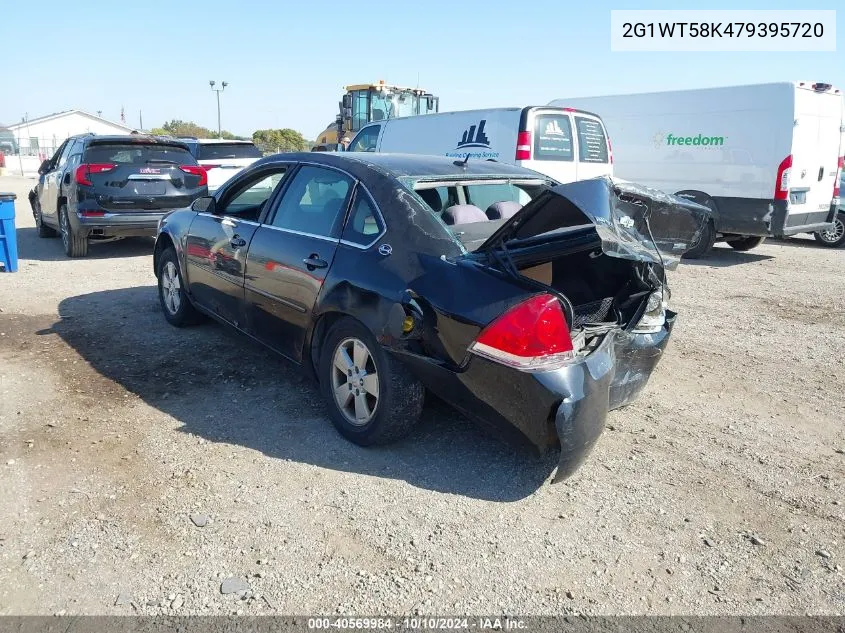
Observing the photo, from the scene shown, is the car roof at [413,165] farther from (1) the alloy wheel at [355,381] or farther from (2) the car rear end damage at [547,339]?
(1) the alloy wheel at [355,381]

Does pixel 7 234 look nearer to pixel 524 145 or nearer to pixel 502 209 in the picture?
pixel 524 145

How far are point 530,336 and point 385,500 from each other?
3.53ft

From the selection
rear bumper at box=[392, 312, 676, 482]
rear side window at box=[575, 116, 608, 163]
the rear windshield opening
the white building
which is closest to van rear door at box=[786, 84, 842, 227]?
rear side window at box=[575, 116, 608, 163]

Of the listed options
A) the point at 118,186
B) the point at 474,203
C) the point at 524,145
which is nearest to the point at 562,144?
the point at 524,145

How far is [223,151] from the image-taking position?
13.6 m

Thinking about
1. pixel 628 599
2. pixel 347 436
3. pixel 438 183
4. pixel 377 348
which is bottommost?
pixel 628 599

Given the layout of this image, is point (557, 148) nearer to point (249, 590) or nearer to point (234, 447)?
point (234, 447)

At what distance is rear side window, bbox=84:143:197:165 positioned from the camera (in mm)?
9055

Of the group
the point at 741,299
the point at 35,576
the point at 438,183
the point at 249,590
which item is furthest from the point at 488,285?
the point at 741,299

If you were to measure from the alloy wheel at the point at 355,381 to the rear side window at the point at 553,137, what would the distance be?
6095 millimetres

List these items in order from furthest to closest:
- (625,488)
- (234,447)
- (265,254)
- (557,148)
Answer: (557,148)
(265,254)
(234,447)
(625,488)

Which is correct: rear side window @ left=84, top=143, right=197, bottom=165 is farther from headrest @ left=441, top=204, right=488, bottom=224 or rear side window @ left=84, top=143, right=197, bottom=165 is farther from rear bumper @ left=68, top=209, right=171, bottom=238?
headrest @ left=441, top=204, right=488, bottom=224

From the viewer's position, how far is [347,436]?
381cm

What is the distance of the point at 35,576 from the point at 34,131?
67390 millimetres
